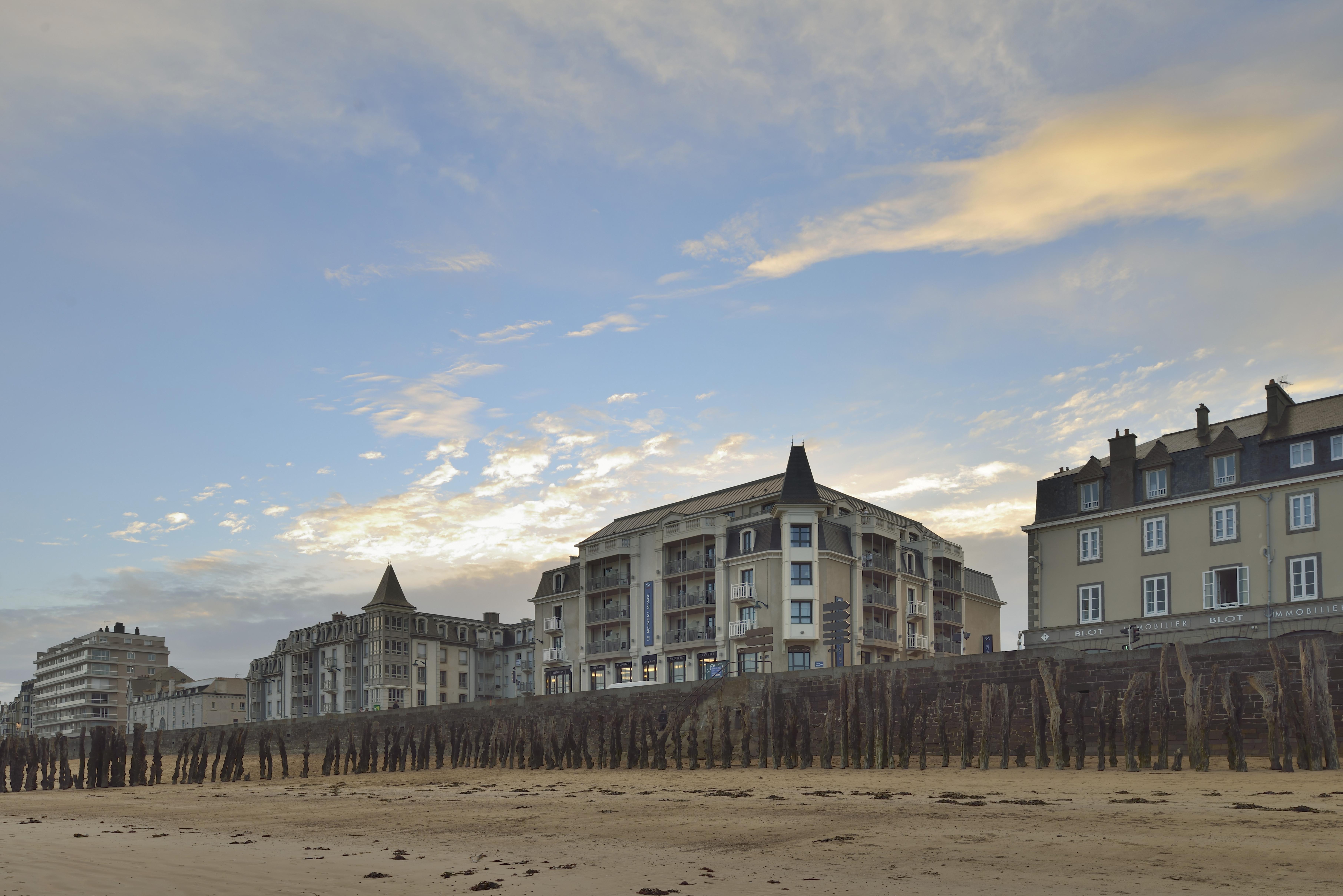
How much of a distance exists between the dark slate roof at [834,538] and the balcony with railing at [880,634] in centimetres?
453

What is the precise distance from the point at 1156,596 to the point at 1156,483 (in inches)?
194

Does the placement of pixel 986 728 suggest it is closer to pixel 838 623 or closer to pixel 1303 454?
pixel 838 623

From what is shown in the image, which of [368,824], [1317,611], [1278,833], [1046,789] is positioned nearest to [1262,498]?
[1317,611]

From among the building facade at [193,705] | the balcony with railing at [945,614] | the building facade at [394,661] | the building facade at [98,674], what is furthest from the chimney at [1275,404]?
the building facade at [98,674]

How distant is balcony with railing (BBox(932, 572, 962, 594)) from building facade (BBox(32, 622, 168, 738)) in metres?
131

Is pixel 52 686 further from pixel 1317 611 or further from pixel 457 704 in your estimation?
pixel 1317 611

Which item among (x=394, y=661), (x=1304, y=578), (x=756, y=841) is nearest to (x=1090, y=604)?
(x=1304, y=578)

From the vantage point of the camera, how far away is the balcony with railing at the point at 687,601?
6731 cm

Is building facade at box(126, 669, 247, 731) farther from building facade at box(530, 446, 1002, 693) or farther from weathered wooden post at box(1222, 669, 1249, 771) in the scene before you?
weathered wooden post at box(1222, 669, 1249, 771)

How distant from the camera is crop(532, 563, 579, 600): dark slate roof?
77875 mm

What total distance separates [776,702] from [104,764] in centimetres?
2905

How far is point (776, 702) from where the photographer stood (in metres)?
34.6

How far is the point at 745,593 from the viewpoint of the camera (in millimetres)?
64438

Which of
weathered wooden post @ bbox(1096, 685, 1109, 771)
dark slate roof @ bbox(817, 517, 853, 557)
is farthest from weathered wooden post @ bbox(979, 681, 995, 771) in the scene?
dark slate roof @ bbox(817, 517, 853, 557)
